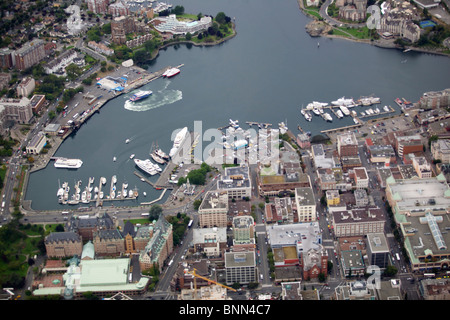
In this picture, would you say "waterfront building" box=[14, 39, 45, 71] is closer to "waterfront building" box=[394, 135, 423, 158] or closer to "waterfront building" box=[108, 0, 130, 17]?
"waterfront building" box=[108, 0, 130, 17]

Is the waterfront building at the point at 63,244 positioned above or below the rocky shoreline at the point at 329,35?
below

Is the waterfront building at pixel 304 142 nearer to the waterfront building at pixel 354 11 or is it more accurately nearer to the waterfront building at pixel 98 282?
the waterfront building at pixel 98 282

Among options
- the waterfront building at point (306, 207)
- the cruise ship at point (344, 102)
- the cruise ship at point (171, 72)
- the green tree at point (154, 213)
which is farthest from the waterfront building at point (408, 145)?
the cruise ship at point (171, 72)

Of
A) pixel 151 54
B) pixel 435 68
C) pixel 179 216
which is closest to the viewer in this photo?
pixel 179 216

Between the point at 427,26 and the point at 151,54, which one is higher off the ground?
the point at 427,26

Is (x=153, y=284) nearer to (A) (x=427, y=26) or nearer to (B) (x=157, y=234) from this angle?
(B) (x=157, y=234)

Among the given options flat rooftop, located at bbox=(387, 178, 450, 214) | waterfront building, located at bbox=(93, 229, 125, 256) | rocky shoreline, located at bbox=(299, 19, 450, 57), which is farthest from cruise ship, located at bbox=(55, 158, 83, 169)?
rocky shoreline, located at bbox=(299, 19, 450, 57)

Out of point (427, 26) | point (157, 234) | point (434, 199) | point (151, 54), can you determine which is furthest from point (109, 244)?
point (427, 26)
